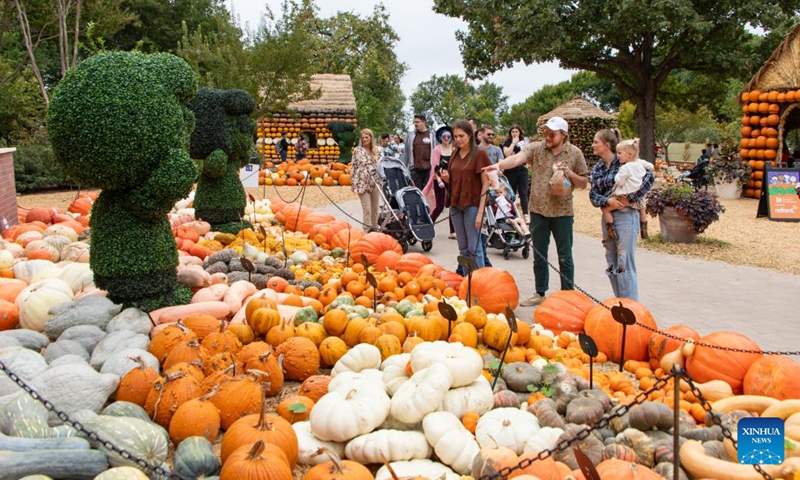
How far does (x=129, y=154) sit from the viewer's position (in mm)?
5176

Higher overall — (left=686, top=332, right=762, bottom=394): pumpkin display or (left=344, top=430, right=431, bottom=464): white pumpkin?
(left=686, top=332, right=762, bottom=394): pumpkin display

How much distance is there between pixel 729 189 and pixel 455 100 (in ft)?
167

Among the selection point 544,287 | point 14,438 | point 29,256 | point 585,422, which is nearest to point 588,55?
point 544,287

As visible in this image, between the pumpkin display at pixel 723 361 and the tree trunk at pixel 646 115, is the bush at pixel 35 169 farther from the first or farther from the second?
the tree trunk at pixel 646 115

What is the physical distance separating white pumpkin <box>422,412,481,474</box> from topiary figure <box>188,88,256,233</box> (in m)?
6.27

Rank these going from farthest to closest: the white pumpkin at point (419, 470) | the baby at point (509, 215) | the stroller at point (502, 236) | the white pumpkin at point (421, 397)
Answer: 1. the baby at point (509, 215)
2. the stroller at point (502, 236)
3. the white pumpkin at point (421, 397)
4. the white pumpkin at point (419, 470)

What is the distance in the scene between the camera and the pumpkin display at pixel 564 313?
5660 millimetres

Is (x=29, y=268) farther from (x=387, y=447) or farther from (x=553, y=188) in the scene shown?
(x=553, y=188)

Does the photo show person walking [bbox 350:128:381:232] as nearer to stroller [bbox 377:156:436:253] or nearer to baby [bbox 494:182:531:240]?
stroller [bbox 377:156:436:253]

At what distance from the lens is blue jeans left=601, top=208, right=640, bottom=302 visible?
6055 mm

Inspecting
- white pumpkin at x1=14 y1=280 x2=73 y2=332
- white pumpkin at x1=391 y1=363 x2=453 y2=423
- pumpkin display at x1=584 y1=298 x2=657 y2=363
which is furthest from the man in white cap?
white pumpkin at x1=14 y1=280 x2=73 y2=332

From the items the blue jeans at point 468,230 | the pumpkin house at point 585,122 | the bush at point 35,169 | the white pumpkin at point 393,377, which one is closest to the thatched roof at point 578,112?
the pumpkin house at point 585,122

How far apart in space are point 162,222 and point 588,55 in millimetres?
19728

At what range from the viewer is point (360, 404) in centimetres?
357
